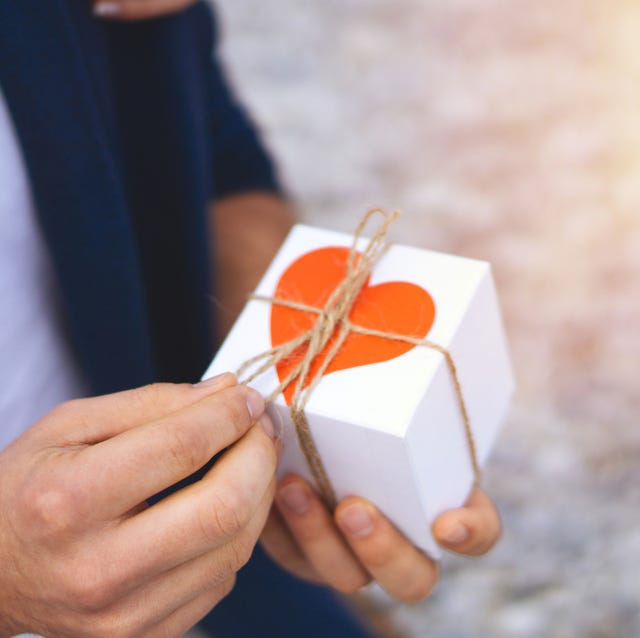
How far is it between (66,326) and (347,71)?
1.71 m

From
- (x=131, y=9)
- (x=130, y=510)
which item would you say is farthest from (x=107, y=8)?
(x=130, y=510)

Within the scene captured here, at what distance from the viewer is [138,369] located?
933mm

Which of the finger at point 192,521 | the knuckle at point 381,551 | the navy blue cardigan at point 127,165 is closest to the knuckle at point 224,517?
the finger at point 192,521

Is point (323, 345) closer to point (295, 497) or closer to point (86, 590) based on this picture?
point (295, 497)

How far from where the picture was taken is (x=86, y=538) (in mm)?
561

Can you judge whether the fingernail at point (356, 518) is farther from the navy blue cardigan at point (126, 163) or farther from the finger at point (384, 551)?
the navy blue cardigan at point (126, 163)

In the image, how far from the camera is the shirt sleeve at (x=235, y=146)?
1.11m

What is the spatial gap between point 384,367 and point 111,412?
8.7 inches

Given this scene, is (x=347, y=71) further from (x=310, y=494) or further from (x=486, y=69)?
(x=310, y=494)

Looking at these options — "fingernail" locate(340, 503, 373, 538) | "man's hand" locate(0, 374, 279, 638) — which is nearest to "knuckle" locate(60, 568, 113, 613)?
"man's hand" locate(0, 374, 279, 638)

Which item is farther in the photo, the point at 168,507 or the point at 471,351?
the point at 471,351

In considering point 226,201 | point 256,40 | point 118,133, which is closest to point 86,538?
point 118,133

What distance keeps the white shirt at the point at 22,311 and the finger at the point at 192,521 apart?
319mm

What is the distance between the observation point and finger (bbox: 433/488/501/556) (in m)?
0.76
